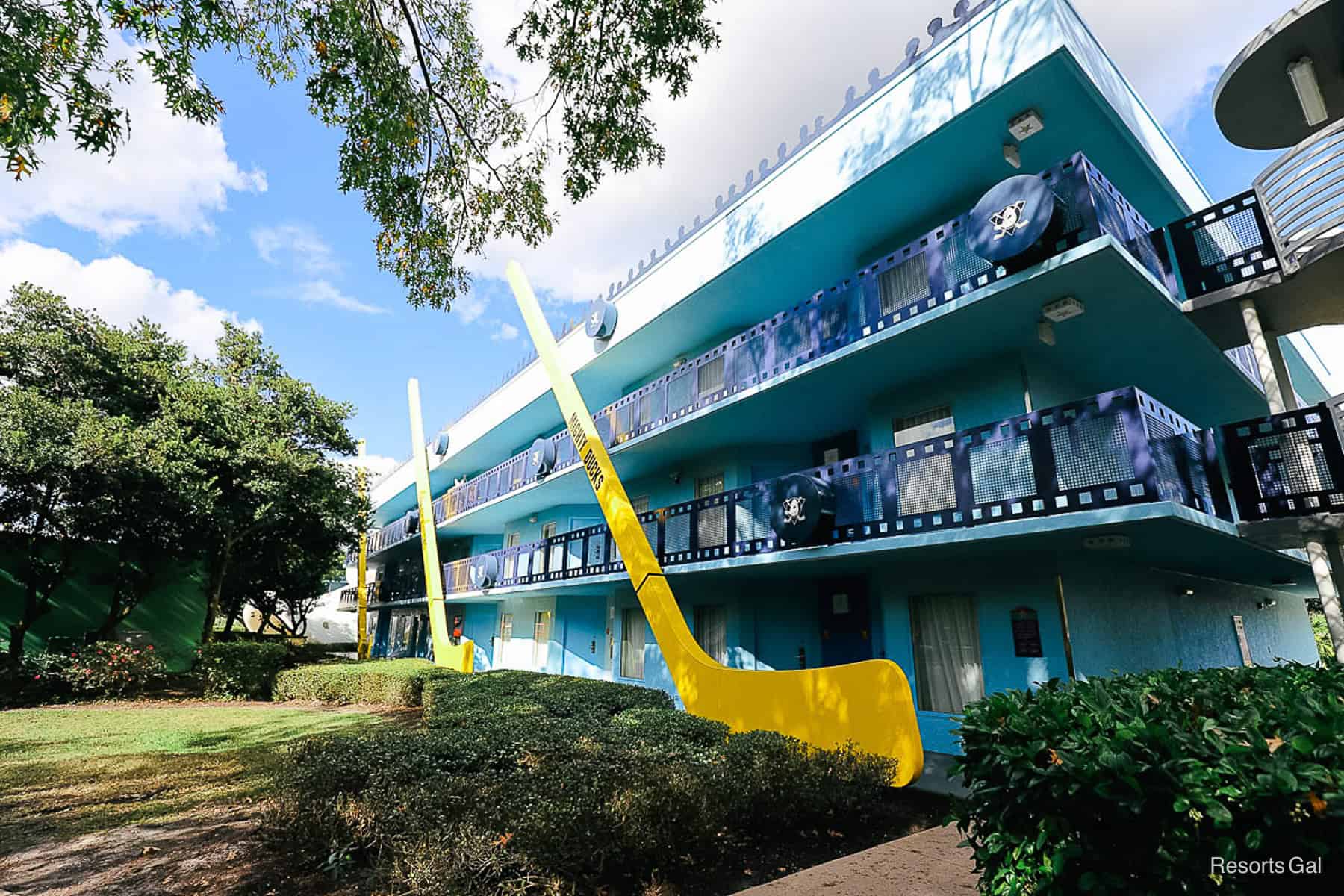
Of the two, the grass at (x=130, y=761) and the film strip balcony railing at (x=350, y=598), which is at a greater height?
the film strip balcony railing at (x=350, y=598)

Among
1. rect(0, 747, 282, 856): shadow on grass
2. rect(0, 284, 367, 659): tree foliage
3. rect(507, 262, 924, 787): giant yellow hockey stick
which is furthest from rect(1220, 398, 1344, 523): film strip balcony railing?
rect(0, 284, 367, 659): tree foliage

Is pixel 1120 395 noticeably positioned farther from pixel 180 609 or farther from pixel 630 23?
pixel 180 609

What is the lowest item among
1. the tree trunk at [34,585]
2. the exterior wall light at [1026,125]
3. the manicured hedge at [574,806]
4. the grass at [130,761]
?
the grass at [130,761]

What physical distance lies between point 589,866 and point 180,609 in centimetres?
2841

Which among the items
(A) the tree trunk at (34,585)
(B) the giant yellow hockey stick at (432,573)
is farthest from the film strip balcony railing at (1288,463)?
(A) the tree trunk at (34,585)

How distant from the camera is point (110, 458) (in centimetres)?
1698

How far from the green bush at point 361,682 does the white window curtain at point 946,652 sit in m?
11.4

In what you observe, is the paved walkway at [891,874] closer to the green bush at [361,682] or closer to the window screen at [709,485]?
the window screen at [709,485]

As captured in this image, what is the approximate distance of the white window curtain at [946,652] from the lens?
33.5 ft

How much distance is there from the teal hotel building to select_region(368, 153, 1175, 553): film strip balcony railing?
0.18 ft

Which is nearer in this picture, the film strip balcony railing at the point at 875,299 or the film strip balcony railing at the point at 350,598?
the film strip balcony railing at the point at 875,299

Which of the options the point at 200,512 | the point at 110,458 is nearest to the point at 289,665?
the point at 200,512

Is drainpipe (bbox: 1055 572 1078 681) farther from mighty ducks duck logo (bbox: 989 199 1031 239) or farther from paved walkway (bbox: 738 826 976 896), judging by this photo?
mighty ducks duck logo (bbox: 989 199 1031 239)

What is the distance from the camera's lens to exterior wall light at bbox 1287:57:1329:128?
7934mm
